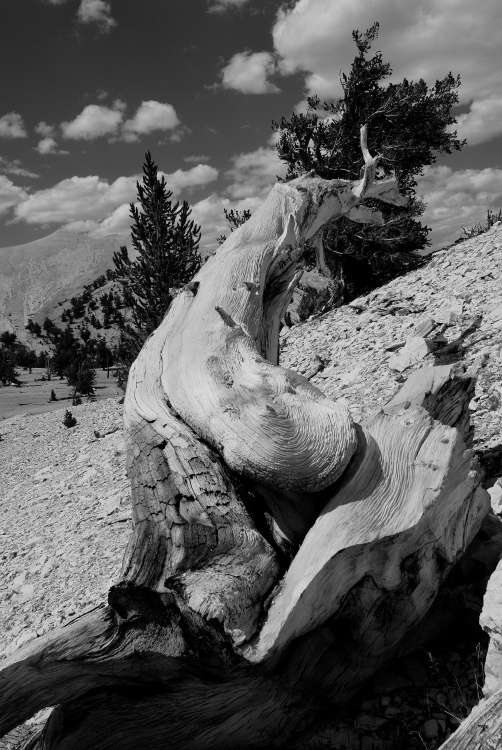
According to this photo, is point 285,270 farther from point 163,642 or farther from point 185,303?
point 163,642

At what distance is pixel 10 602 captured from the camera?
4.67 metres

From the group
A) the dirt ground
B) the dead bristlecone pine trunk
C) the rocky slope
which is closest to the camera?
the dead bristlecone pine trunk

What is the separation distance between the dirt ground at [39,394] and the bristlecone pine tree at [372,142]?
966cm

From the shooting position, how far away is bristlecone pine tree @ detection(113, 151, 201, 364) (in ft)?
38.2

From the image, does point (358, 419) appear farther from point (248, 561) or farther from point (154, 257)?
point (154, 257)

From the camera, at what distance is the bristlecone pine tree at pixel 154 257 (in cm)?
1166

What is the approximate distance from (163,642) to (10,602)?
3.01 m

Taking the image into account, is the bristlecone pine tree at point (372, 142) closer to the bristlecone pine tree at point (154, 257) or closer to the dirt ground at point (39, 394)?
the bristlecone pine tree at point (154, 257)

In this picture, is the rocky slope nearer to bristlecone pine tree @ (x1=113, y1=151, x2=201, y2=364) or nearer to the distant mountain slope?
bristlecone pine tree @ (x1=113, y1=151, x2=201, y2=364)

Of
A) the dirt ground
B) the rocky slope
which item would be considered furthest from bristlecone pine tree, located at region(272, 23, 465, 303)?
the dirt ground

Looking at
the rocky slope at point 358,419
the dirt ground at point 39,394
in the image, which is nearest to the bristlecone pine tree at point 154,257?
the rocky slope at point 358,419

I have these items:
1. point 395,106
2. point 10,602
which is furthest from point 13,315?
point 10,602

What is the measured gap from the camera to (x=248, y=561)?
263cm

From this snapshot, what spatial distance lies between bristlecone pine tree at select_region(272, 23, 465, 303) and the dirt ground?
966cm
